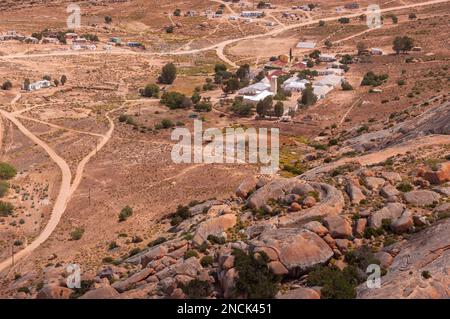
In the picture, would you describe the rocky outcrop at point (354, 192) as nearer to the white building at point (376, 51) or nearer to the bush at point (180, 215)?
the bush at point (180, 215)

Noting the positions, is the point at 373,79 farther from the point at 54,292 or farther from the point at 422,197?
the point at 54,292

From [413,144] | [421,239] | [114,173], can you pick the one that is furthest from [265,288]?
[114,173]

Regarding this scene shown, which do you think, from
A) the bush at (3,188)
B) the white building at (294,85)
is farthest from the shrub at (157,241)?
the white building at (294,85)

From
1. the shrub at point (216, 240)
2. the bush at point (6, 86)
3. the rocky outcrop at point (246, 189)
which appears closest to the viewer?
the shrub at point (216, 240)

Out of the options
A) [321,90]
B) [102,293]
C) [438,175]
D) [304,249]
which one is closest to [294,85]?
[321,90]

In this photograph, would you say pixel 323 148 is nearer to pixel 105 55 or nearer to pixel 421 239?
pixel 421 239

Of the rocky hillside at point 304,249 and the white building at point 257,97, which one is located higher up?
the rocky hillside at point 304,249

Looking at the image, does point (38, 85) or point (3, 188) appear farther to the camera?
point (38, 85)
